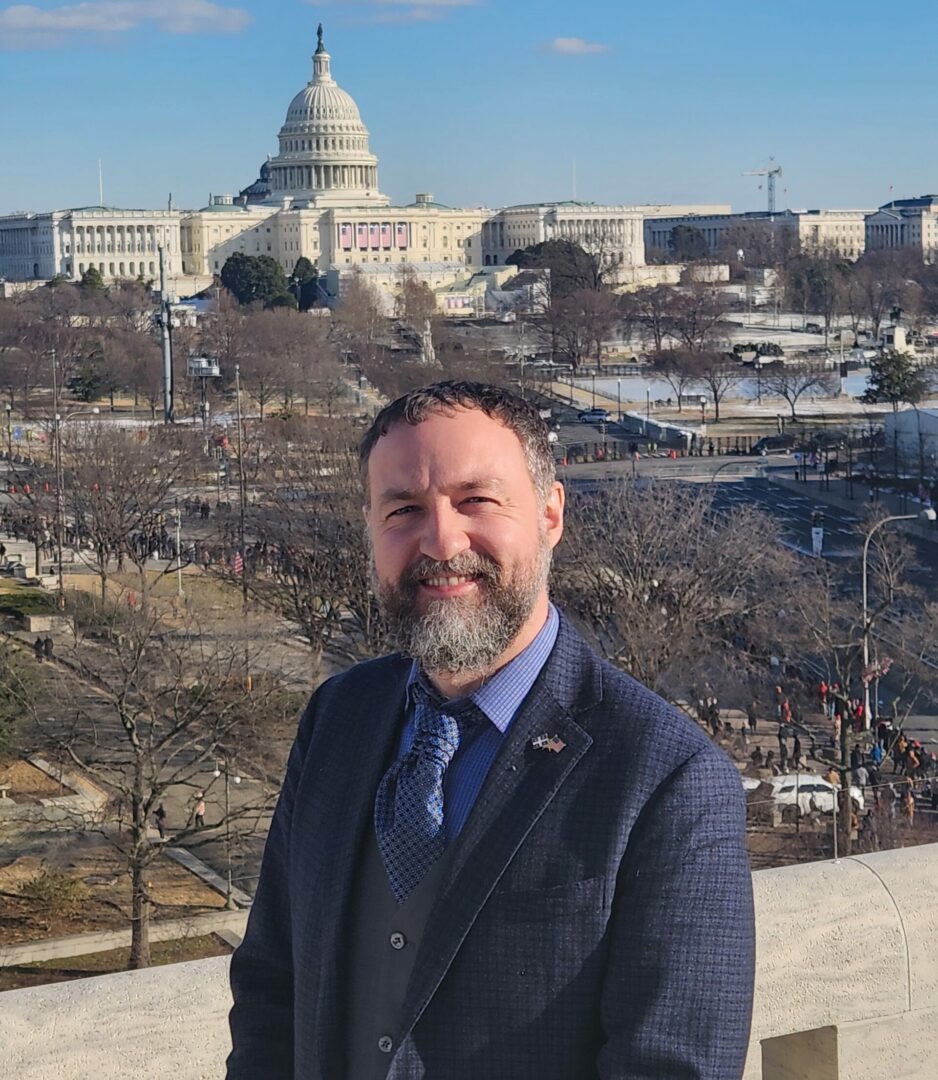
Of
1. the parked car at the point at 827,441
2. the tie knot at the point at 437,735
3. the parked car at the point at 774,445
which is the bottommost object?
the parked car at the point at 774,445

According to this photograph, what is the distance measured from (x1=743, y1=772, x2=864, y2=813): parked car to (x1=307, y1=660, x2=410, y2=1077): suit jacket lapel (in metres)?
15.5

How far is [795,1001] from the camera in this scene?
339cm

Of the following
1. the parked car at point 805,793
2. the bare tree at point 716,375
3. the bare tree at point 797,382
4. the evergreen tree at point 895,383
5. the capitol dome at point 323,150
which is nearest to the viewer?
the parked car at point 805,793

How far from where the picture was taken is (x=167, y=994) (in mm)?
3262

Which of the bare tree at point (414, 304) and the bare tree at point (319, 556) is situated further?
the bare tree at point (414, 304)

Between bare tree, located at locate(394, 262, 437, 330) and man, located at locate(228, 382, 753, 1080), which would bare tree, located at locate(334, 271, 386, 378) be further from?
man, located at locate(228, 382, 753, 1080)

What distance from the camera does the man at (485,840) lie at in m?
2.48

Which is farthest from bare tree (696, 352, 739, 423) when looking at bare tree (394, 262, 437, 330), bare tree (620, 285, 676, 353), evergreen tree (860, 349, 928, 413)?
bare tree (394, 262, 437, 330)

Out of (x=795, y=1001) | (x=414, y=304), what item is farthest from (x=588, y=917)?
(x=414, y=304)

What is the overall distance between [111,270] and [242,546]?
348 ft

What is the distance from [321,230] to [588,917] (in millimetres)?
133359

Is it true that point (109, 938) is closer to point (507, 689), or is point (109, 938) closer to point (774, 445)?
point (507, 689)

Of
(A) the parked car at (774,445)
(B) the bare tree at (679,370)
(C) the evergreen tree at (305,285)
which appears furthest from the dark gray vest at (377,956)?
(C) the evergreen tree at (305,285)

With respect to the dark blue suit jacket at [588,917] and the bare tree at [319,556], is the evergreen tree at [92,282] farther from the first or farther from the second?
the dark blue suit jacket at [588,917]
